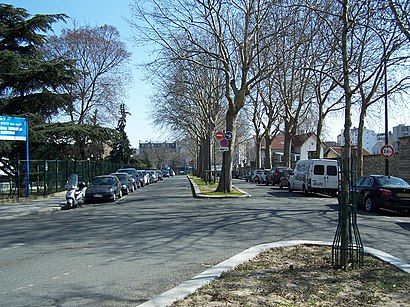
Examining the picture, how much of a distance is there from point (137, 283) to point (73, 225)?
8.08 metres

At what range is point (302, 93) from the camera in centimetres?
3962

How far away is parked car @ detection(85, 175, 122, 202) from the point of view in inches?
961

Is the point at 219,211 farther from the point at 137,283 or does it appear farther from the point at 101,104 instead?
the point at 101,104

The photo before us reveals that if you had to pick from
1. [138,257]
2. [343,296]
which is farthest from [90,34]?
[343,296]

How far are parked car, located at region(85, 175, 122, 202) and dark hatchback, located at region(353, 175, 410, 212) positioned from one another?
13.2 m

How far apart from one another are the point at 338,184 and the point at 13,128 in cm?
2124

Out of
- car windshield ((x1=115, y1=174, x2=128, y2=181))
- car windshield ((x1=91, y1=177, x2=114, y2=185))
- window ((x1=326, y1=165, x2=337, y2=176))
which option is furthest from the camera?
car windshield ((x1=115, y1=174, x2=128, y2=181))

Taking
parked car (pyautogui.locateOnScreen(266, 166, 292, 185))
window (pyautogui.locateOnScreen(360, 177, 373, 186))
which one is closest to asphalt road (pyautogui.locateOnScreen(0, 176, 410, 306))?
window (pyautogui.locateOnScreen(360, 177, 373, 186))

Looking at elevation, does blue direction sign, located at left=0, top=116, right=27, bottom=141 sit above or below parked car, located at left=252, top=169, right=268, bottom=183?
above

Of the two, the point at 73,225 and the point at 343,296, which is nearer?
the point at 343,296

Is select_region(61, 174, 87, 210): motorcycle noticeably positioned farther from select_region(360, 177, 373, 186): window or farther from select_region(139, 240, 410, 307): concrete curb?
select_region(139, 240, 410, 307): concrete curb

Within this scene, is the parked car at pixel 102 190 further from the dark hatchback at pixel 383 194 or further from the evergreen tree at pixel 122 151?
the evergreen tree at pixel 122 151

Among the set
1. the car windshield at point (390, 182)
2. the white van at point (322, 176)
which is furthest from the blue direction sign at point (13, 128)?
the car windshield at point (390, 182)

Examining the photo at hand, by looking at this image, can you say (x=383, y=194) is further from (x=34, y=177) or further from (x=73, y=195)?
(x=34, y=177)
